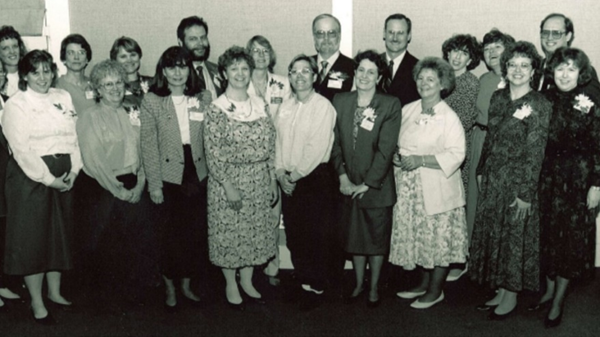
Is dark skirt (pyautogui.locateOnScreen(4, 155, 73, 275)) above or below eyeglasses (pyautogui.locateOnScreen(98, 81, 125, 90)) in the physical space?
below

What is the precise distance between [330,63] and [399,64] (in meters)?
0.49

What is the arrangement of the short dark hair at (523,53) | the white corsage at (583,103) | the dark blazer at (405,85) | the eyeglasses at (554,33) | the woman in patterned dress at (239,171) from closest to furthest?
the white corsage at (583,103)
the short dark hair at (523,53)
the woman in patterned dress at (239,171)
the eyeglasses at (554,33)
the dark blazer at (405,85)

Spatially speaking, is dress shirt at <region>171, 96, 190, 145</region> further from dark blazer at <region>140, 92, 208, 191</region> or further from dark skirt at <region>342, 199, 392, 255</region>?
dark skirt at <region>342, 199, 392, 255</region>

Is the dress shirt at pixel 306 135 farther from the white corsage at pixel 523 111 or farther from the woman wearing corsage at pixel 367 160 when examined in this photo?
the white corsage at pixel 523 111

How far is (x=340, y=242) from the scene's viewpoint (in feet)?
12.0

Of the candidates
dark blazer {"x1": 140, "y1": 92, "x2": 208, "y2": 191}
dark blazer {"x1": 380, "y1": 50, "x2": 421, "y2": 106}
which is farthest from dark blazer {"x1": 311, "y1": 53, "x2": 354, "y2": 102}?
dark blazer {"x1": 140, "y1": 92, "x2": 208, "y2": 191}

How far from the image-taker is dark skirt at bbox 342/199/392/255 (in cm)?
358

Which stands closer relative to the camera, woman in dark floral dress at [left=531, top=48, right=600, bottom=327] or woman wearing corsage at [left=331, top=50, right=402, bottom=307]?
woman in dark floral dress at [left=531, top=48, right=600, bottom=327]

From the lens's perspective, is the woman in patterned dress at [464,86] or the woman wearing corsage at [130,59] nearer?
the woman in patterned dress at [464,86]

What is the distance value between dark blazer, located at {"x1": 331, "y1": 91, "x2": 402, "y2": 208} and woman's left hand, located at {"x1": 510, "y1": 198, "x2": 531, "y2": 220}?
0.73 m

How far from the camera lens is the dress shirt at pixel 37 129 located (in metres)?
3.30

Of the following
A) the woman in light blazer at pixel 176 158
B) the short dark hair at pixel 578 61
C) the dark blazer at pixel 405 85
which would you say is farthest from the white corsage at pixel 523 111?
the woman in light blazer at pixel 176 158

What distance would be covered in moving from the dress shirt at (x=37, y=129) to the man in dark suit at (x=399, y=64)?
6.78ft

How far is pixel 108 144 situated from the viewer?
3.41 m
